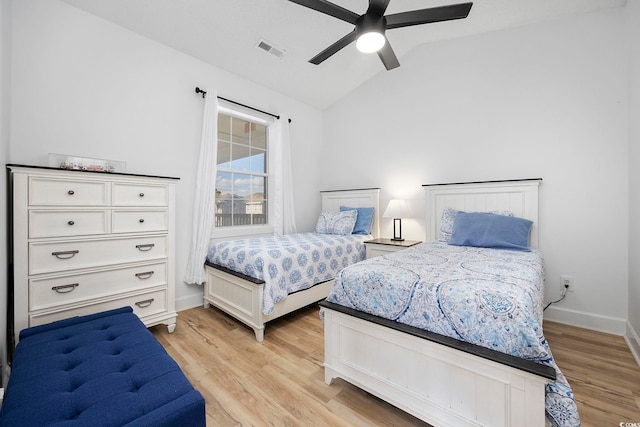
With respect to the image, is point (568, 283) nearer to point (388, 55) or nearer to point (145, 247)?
point (388, 55)

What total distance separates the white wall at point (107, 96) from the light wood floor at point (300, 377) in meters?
1.00

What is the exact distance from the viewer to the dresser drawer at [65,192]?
1.69 metres

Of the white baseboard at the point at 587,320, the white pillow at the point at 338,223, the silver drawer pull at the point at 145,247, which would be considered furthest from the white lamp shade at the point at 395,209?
the silver drawer pull at the point at 145,247

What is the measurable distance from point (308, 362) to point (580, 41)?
366 centimetres

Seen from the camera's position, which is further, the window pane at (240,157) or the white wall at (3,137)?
the window pane at (240,157)

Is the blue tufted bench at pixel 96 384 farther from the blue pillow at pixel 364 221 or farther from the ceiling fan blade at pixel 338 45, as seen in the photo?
the blue pillow at pixel 364 221

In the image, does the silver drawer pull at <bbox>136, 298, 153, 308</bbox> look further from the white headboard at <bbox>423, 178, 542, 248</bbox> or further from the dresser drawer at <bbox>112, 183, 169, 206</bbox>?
the white headboard at <bbox>423, 178, 542, 248</bbox>

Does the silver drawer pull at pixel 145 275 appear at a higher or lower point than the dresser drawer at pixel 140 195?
lower

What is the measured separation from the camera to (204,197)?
290cm

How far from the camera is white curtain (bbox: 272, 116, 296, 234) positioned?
3.67 meters

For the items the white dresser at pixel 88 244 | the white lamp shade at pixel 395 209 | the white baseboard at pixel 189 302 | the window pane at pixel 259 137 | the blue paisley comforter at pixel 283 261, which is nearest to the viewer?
the white dresser at pixel 88 244

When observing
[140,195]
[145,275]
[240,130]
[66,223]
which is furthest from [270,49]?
[145,275]

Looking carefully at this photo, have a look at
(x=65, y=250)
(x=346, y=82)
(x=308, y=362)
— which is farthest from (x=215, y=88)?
(x=308, y=362)

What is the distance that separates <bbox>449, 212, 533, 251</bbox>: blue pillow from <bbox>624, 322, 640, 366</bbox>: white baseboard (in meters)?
0.91
